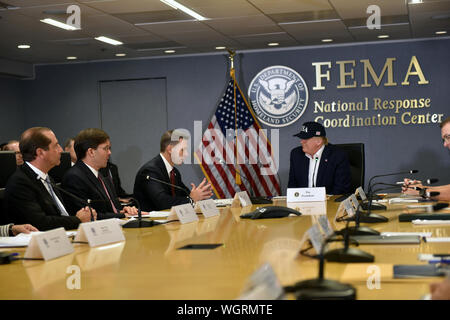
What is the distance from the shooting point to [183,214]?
357cm

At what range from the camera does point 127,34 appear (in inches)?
279

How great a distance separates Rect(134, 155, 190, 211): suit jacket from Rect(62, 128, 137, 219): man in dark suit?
47 cm

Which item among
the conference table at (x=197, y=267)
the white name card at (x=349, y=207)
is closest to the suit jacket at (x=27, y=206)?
the conference table at (x=197, y=267)

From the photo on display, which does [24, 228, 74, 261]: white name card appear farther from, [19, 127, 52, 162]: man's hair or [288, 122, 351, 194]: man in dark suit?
[288, 122, 351, 194]: man in dark suit

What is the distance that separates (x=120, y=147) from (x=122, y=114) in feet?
1.63

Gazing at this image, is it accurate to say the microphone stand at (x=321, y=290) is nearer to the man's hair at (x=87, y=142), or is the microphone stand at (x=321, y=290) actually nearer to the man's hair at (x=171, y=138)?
the man's hair at (x=87, y=142)

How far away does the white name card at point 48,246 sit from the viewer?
2268 mm

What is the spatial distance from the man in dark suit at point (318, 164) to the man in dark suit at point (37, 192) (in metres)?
2.54

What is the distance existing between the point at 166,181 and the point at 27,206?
1.77 m

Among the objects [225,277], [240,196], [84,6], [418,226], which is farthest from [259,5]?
[225,277]

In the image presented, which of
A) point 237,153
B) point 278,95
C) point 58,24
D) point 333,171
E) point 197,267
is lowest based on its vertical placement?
point 197,267

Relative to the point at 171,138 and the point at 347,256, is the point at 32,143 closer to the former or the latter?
the point at 171,138

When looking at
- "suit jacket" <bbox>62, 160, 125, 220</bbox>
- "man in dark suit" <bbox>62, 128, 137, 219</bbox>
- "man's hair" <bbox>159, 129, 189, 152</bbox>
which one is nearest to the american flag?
"man's hair" <bbox>159, 129, 189, 152</bbox>

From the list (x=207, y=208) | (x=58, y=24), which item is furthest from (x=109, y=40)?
(x=207, y=208)
